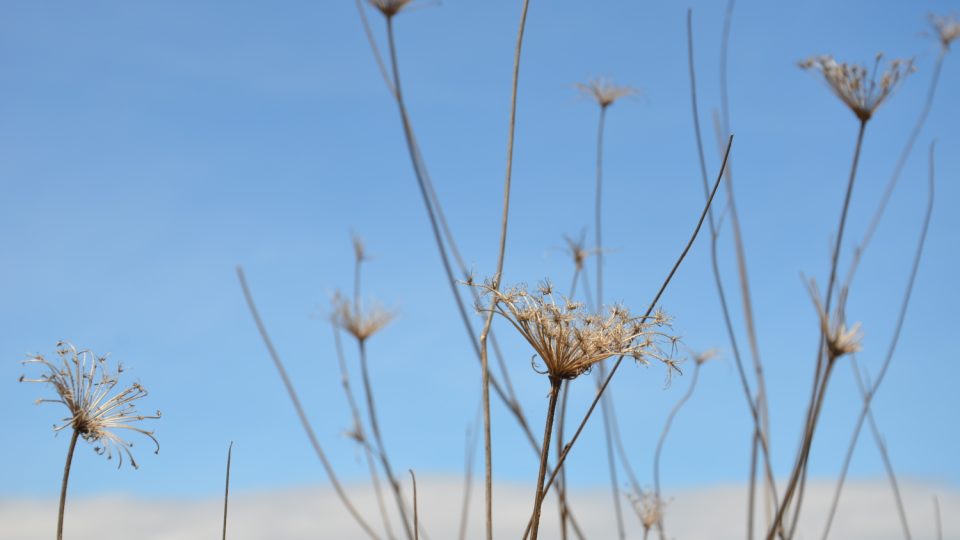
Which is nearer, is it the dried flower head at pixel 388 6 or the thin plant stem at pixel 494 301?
the thin plant stem at pixel 494 301

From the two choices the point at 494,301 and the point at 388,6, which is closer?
the point at 494,301

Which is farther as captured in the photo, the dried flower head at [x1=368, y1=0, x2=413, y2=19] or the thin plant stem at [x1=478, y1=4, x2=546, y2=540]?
the dried flower head at [x1=368, y1=0, x2=413, y2=19]

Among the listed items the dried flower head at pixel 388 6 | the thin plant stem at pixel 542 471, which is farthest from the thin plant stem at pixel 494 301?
the dried flower head at pixel 388 6

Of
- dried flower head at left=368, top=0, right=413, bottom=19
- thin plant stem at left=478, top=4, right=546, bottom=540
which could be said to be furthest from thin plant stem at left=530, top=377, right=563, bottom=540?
dried flower head at left=368, top=0, right=413, bottom=19

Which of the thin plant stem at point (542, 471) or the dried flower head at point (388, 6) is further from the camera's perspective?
the dried flower head at point (388, 6)

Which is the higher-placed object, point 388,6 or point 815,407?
point 388,6

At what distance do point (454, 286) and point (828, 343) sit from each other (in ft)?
5.16

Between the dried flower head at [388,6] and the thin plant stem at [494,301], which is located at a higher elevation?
the dried flower head at [388,6]

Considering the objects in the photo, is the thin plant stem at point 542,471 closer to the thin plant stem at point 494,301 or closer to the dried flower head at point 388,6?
the thin plant stem at point 494,301

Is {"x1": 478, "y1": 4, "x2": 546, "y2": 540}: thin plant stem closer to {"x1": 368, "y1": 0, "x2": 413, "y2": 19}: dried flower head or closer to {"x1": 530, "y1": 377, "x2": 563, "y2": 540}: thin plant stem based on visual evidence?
{"x1": 530, "y1": 377, "x2": 563, "y2": 540}: thin plant stem

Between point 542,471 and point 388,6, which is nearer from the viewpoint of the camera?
point 542,471

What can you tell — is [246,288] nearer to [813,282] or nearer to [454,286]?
[454,286]

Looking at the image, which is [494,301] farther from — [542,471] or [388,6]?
[388,6]

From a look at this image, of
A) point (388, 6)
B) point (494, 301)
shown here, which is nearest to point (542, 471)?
point (494, 301)
